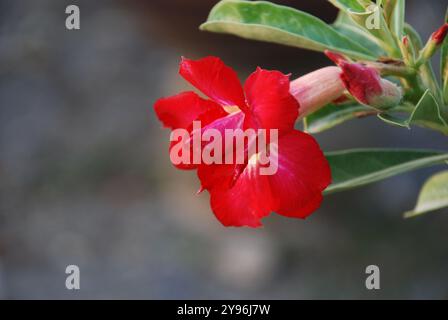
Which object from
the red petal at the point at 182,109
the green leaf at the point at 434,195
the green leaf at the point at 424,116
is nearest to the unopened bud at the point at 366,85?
the green leaf at the point at 424,116

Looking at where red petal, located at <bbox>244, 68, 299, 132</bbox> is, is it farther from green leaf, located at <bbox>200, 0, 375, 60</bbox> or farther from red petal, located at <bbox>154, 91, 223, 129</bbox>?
green leaf, located at <bbox>200, 0, 375, 60</bbox>

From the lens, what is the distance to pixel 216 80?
0.64 meters

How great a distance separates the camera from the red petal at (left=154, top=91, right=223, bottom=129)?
0.67 m

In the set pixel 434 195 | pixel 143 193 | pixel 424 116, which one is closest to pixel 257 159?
pixel 424 116

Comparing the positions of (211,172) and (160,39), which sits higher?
(160,39)

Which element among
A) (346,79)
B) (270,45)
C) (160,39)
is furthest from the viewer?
(160,39)

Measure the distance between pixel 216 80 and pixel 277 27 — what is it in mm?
189

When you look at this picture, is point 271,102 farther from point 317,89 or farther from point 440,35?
point 440,35

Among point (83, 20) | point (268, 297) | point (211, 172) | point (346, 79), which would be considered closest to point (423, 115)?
point (346, 79)

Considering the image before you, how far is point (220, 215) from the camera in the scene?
25.5 inches

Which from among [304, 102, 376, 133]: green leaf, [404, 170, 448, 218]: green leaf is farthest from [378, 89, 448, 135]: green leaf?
[404, 170, 448, 218]: green leaf

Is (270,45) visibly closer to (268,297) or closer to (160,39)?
(160,39)

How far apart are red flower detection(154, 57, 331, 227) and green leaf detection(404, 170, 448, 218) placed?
38cm

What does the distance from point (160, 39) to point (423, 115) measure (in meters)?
2.12
